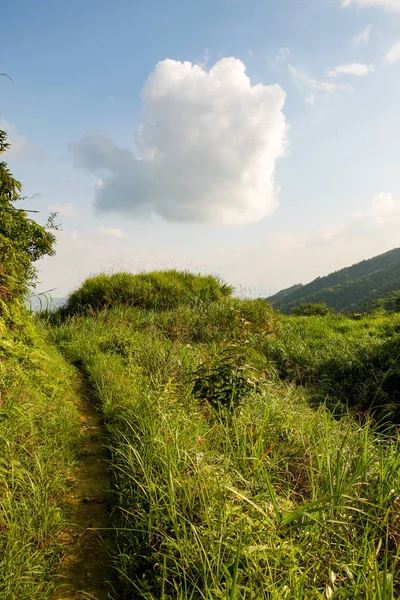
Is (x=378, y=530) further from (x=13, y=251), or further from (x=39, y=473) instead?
(x=13, y=251)

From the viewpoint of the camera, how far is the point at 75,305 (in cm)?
1273

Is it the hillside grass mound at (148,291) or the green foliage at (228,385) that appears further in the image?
the hillside grass mound at (148,291)

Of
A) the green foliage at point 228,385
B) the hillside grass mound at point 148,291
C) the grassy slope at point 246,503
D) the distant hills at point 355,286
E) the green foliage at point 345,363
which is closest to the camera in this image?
the grassy slope at point 246,503

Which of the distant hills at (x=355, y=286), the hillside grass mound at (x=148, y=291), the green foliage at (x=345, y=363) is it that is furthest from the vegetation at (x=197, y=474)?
the distant hills at (x=355, y=286)

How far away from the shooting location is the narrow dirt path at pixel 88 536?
77.3 inches

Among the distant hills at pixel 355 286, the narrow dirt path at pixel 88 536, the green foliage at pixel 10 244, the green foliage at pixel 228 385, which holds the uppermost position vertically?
the green foliage at pixel 10 244

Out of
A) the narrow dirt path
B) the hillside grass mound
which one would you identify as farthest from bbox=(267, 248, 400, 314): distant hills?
the narrow dirt path

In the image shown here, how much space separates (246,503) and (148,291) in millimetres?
10310

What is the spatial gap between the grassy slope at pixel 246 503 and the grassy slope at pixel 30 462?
42 centimetres

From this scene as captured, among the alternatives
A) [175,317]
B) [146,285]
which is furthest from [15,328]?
[146,285]

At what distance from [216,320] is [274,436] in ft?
23.2

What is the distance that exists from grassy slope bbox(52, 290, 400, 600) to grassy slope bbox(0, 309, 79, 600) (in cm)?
42

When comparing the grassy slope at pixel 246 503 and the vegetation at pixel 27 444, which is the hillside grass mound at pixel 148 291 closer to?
the vegetation at pixel 27 444

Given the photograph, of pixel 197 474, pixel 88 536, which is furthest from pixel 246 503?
pixel 88 536
